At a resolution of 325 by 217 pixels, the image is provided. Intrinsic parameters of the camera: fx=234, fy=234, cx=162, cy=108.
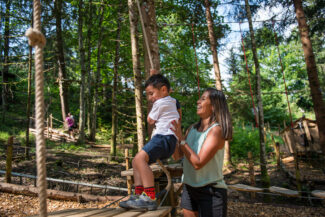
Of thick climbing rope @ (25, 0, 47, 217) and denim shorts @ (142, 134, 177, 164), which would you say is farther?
denim shorts @ (142, 134, 177, 164)

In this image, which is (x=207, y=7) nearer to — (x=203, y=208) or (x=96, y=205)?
(x=96, y=205)

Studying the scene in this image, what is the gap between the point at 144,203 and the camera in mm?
1813

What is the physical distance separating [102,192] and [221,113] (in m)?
5.39

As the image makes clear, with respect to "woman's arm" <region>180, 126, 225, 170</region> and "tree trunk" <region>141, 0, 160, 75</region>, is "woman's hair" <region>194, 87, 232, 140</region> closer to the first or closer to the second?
"woman's arm" <region>180, 126, 225, 170</region>

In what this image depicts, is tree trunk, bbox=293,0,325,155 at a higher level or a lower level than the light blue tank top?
higher

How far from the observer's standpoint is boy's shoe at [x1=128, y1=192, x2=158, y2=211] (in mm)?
1791

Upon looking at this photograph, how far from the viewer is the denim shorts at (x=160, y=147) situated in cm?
198

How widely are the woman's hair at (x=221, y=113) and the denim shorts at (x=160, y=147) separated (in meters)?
0.43

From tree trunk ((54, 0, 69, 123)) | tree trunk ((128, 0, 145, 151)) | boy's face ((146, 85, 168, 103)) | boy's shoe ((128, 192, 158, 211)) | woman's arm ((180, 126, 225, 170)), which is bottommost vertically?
boy's shoe ((128, 192, 158, 211))

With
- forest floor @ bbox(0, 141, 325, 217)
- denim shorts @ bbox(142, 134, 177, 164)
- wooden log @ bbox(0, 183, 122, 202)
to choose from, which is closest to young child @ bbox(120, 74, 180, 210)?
denim shorts @ bbox(142, 134, 177, 164)

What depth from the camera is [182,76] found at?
16.4 metres

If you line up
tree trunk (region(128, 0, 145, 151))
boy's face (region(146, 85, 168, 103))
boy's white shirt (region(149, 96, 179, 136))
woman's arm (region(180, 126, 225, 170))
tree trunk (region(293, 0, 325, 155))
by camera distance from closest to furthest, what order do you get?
1. woman's arm (region(180, 126, 225, 170))
2. boy's white shirt (region(149, 96, 179, 136))
3. boy's face (region(146, 85, 168, 103))
4. tree trunk (region(128, 0, 145, 151))
5. tree trunk (region(293, 0, 325, 155))

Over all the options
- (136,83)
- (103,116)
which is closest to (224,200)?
(136,83)

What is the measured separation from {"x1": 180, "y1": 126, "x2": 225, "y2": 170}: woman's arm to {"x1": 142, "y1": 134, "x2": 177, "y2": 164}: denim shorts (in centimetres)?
36
